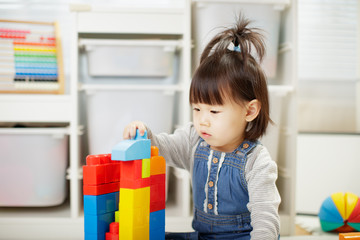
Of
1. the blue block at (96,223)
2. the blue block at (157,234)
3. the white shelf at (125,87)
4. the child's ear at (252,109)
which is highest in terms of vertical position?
the white shelf at (125,87)

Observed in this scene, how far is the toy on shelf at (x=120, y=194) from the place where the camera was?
0.70 m

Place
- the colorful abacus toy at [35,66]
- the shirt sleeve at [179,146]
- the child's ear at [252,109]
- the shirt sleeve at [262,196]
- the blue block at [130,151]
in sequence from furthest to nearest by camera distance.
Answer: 1. the colorful abacus toy at [35,66]
2. the shirt sleeve at [179,146]
3. the child's ear at [252,109]
4. the shirt sleeve at [262,196]
5. the blue block at [130,151]

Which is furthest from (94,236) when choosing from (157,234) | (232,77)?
(232,77)

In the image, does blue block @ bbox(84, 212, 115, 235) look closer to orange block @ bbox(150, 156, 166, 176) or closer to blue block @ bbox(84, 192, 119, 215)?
blue block @ bbox(84, 192, 119, 215)

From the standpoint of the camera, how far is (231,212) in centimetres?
92

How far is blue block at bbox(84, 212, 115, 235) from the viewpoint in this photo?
71cm

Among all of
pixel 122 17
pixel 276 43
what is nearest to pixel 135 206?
pixel 122 17

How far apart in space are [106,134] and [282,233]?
0.80 meters

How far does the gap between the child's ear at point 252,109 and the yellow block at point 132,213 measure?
0.33 m

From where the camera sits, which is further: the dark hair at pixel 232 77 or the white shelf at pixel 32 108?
the white shelf at pixel 32 108

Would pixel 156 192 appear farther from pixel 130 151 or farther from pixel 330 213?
pixel 330 213

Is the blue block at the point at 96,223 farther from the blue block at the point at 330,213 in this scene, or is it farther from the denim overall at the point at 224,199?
the blue block at the point at 330,213

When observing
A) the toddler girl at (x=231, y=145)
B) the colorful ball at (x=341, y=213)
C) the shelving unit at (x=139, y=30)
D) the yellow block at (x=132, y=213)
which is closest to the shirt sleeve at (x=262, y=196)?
the toddler girl at (x=231, y=145)

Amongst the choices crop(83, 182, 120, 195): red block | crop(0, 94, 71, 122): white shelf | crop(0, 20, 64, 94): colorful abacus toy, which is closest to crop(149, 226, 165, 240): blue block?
crop(83, 182, 120, 195): red block
